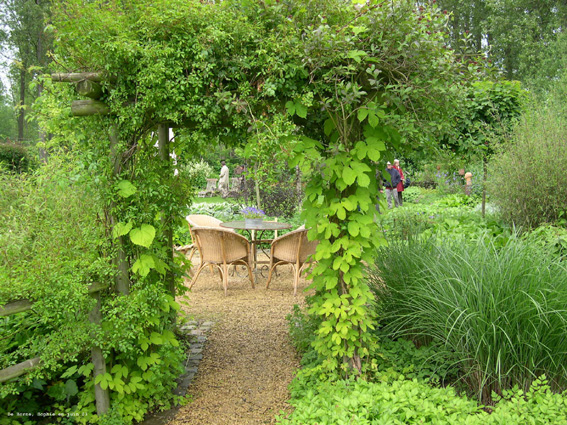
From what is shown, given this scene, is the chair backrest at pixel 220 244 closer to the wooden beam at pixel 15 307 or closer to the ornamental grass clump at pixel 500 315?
the ornamental grass clump at pixel 500 315

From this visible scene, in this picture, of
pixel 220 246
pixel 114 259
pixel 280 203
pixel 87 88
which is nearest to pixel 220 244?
pixel 220 246

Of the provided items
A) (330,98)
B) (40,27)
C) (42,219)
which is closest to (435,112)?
(330,98)

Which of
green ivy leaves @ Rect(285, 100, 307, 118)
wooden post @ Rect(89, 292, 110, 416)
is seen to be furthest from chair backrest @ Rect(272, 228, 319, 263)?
wooden post @ Rect(89, 292, 110, 416)

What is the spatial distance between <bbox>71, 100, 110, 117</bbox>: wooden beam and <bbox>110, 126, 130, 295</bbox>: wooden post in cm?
16

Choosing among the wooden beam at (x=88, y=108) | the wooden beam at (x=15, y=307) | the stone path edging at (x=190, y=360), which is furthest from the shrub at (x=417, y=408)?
the wooden beam at (x=88, y=108)

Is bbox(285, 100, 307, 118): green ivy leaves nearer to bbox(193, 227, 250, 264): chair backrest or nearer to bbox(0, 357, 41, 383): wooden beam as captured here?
bbox(0, 357, 41, 383): wooden beam

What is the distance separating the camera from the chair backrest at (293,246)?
17.7 feet

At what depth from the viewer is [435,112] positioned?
2.90 m

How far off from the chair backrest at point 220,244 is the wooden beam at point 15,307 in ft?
9.65

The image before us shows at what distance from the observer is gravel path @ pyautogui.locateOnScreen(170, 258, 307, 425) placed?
2.92 m

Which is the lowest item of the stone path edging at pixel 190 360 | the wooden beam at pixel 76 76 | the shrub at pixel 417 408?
the stone path edging at pixel 190 360

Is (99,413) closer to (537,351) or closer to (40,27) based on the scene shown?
(537,351)

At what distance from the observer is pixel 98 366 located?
2721mm

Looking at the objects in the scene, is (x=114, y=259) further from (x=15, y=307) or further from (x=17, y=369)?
(x=17, y=369)
